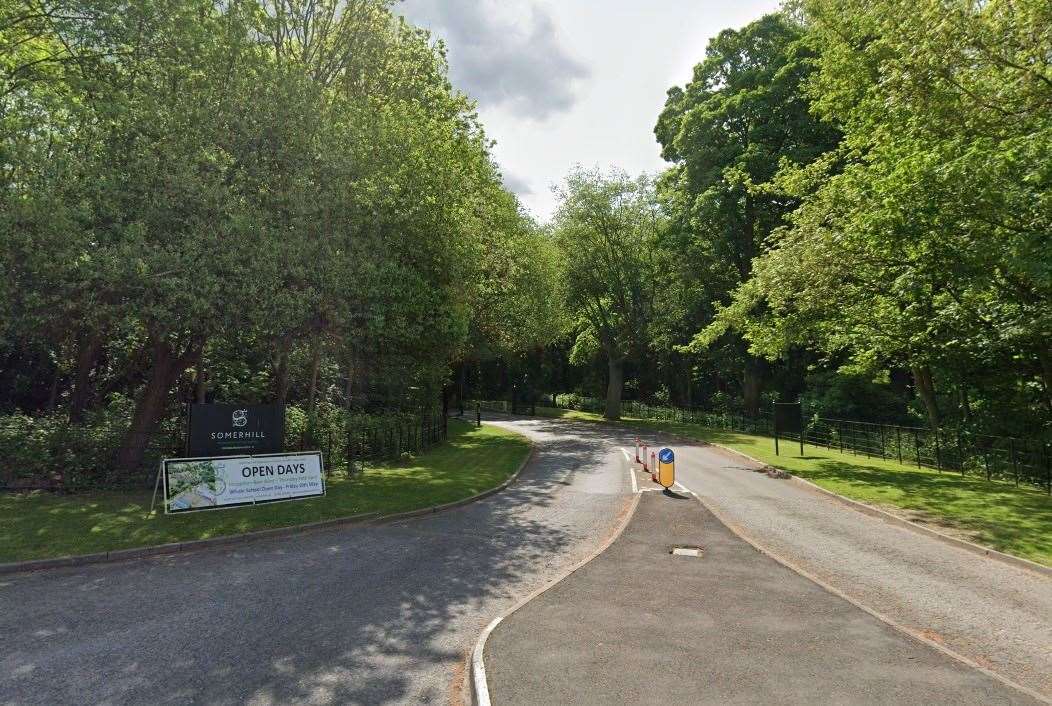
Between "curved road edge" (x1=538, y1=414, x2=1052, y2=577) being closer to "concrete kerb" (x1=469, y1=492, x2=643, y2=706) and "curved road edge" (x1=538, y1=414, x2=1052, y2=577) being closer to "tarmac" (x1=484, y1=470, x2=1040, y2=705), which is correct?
"tarmac" (x1=484, y1=470, x2=1040, y2=705)

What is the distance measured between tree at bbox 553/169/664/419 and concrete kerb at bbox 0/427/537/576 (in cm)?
3330

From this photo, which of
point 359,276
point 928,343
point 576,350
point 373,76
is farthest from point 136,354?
point 576,350

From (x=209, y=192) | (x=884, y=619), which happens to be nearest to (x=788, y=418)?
(x=884, y=619)

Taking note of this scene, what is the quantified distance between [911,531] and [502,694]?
1046 centimetres

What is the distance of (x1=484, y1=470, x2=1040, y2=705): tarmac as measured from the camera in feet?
16.7

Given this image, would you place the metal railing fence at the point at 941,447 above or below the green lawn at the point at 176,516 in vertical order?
above

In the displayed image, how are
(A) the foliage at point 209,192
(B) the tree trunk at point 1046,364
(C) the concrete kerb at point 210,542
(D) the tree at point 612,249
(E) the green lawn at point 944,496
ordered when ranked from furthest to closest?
(D) the tree at point 612,249, (B) the tree trunk at point 1046,364, (A) the foliage at point 209,192, (E) the green lawn at point 944,496, (C) the concrete kerb at point 210,542

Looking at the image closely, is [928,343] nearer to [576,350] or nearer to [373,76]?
[373,76]

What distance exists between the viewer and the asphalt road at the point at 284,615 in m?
5.29

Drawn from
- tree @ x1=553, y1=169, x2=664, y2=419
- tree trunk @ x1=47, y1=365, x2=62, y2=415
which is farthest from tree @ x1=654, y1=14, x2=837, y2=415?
tree trunk @ x1=47, y1=365, x2=62, y2=415

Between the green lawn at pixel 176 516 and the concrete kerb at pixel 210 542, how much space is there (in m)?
0.20

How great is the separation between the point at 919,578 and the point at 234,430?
13687 mm

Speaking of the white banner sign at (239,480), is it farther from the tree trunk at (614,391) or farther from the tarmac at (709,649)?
the tree trunk at (614,391)

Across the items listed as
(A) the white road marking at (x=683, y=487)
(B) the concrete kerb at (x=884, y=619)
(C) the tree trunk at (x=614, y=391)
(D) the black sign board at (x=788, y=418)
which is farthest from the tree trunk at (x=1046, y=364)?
(C) the tree trunk at (x=614, y=391)
